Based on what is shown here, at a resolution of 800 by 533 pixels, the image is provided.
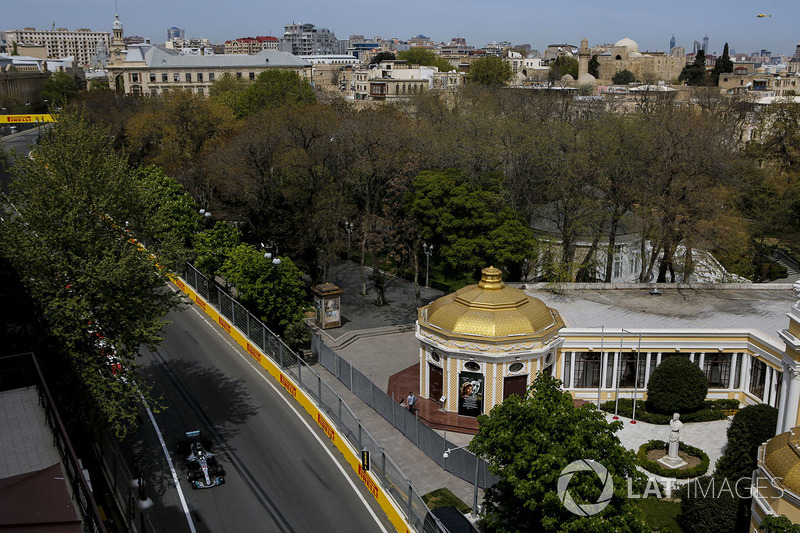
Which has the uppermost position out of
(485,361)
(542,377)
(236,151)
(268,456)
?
(236,151)

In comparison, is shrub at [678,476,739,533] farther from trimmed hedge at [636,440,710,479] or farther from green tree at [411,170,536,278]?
green tree at [411,170,536,278]

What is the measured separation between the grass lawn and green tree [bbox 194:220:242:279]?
29.3m

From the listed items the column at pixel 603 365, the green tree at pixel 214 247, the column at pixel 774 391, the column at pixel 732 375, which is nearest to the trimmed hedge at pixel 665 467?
the column at pixel 774 391

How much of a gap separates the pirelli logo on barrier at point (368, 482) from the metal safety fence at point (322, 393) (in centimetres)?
27

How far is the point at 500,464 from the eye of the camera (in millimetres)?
21938

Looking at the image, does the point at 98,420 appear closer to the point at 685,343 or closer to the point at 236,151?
the point at 685,343

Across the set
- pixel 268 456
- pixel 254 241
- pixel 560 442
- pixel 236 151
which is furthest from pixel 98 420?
pixel 236 151

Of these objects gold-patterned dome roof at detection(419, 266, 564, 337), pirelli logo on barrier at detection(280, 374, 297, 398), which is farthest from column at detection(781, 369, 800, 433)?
pirelli logo on barrier at detection(280, 374, 297, 398)

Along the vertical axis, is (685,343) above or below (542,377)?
below

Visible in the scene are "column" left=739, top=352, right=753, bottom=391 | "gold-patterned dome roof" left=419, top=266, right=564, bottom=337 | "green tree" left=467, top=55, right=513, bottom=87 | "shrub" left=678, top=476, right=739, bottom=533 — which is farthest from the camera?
"green tree" left=467, top=55, right=513, bottom=87

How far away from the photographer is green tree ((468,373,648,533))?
63.4 feet

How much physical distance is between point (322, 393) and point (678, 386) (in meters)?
15.7

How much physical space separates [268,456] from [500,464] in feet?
37.7

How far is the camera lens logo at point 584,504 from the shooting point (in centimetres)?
1922
